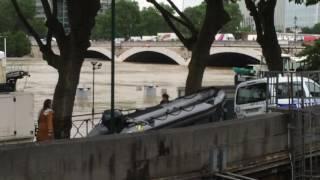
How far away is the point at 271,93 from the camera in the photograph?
15273 mm

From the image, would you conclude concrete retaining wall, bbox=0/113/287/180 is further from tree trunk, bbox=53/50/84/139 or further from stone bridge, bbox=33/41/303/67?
stone bridge, bbox=33/41/303/67

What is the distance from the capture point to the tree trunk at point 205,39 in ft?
62.6

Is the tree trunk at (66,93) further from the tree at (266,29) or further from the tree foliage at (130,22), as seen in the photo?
the tree foliage at (130,22)

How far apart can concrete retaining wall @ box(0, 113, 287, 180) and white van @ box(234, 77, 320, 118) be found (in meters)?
1.40

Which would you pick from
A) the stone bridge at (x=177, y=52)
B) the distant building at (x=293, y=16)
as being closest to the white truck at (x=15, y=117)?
the stone bridge at (x=177, y=52)

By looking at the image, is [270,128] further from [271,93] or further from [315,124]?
[271,93]

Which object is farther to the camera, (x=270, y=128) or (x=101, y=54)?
(x=101, y=54)

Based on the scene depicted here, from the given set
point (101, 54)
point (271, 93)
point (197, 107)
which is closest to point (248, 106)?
point (271, 93)

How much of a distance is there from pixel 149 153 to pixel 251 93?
27.8ft

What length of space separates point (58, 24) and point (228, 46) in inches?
3280

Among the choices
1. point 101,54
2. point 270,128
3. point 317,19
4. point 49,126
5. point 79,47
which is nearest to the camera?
point 270,128

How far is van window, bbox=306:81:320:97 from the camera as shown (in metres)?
→ 15.0

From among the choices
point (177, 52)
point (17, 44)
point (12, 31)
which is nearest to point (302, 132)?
point (12, 31)

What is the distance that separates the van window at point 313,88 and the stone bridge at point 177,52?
72894 millimetres
